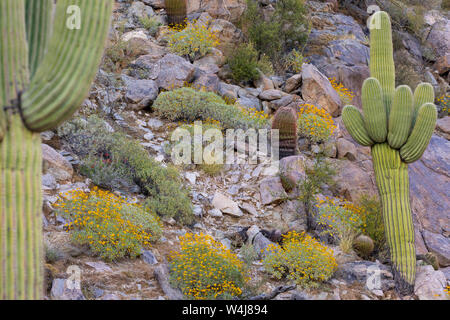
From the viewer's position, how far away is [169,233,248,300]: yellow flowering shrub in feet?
14.4

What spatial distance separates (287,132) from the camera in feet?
26.3

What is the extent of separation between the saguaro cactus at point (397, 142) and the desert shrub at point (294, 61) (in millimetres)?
5734

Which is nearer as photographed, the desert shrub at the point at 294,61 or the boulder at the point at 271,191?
the boulder at the point at 271,191

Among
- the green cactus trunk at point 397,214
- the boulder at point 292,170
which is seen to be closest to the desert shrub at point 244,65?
the boulder at point 292,170

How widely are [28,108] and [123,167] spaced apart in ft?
12.7

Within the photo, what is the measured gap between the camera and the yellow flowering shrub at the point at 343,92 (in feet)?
34.5

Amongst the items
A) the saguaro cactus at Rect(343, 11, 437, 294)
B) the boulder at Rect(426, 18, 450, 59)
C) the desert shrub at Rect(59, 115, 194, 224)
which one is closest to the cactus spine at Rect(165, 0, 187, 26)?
the desert shrub at Rect(59, 115, 194, 224)

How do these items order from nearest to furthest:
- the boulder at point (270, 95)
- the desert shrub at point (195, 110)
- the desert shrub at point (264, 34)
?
1. the desert shrub at point (195, 110)
2. the boulder at point (270, 95)
3. the desert shrub at point (264, 34)

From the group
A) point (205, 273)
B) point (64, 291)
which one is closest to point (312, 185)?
point (205, 273)

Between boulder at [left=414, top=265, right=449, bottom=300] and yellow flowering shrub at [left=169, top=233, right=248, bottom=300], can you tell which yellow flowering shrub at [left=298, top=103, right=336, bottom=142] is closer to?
boulder at [left=414, top=265, right=449, bottom=300]

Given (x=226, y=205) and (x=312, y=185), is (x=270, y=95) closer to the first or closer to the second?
(x=312, y=185)

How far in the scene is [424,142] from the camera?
5328mm

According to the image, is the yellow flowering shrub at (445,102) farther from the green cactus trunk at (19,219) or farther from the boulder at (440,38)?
the green cactus trunk at (19,219)
